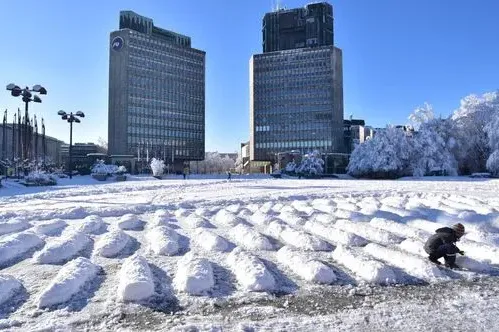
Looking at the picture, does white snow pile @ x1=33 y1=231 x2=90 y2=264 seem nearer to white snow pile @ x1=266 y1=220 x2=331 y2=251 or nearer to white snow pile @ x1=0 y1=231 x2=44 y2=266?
white snow pile @ x1=0 y1=231 x2=44 y2=266

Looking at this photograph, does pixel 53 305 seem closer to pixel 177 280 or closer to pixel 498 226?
pixel 177 280

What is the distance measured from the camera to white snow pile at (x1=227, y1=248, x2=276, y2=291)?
735 cm

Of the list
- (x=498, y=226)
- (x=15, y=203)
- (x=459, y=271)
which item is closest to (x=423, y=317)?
(x=459, y=271)

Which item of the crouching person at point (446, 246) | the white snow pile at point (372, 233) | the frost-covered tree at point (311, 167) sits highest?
the frost-covered tree at point (311, 167)

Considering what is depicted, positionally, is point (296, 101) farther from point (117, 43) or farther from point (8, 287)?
point (8, 287)

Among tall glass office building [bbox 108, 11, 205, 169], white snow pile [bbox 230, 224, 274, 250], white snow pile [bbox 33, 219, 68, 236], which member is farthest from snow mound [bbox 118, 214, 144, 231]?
tall glass office building [bbox 108, 11, 205, 169]

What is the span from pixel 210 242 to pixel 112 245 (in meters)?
2.42

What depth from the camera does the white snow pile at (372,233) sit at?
11453mm

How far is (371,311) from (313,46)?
15344 centimetres

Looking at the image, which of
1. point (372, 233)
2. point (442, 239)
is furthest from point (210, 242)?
point (442, 239)

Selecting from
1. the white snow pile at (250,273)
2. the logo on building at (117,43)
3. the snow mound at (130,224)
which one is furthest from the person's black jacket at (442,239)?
the logo on building at (117,43)

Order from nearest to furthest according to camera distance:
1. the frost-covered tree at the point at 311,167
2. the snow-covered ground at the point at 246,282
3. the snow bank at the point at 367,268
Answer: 1. the snow-covered ground at the point at 246,282
2. the snow bank at the point at 367,268
3. the frost-covered tree at the point at 311,167

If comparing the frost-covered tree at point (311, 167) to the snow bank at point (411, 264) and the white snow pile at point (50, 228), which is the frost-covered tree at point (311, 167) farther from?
the snow bank at point (411, 264)

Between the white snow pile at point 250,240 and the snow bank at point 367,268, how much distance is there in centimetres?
211
